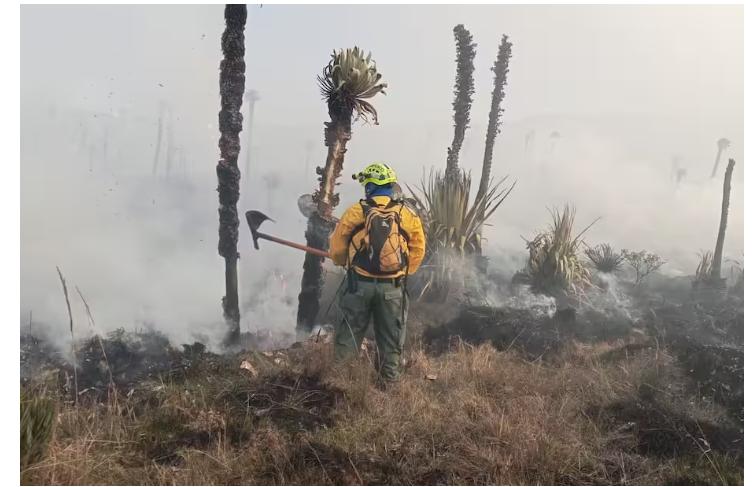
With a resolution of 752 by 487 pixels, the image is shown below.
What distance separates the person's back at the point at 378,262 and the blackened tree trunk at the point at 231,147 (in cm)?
87

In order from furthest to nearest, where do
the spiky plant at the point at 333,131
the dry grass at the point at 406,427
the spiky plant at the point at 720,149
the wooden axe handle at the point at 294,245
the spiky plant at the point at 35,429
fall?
the spiky plant at the point at 720,149 < the wooden axe handle at the point at 294,245 < the spiky plant at the point at 333,131 < the dry grass at the point at 406,427 < the spiky plant at the point at 35,429

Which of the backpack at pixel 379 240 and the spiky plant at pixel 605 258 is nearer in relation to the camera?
the backpack at pixel 379 240

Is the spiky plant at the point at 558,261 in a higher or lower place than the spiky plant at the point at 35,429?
higher

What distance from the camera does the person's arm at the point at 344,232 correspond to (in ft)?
12.9

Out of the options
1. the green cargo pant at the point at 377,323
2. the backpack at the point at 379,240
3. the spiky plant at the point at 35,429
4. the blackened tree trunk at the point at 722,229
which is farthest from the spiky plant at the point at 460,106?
the spiky plant at the point at 35,429

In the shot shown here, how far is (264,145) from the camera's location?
168 inches

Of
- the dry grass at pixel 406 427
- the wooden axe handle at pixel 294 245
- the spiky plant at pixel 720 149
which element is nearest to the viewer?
the dry grass at pixel 406 427

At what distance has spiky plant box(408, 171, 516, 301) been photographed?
14.6 feet

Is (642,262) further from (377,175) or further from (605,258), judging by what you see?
(377,175)

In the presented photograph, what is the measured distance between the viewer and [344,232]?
3.94m

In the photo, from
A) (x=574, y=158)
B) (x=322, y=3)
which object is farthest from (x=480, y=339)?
(x=322, y=3)

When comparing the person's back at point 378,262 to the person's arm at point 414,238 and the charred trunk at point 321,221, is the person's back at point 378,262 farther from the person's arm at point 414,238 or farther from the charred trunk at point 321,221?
the charred trunk at point 321,221

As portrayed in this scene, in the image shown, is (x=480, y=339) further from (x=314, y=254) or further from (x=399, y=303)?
(x=314, y=254)

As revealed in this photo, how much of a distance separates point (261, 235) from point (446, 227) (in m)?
1.59
